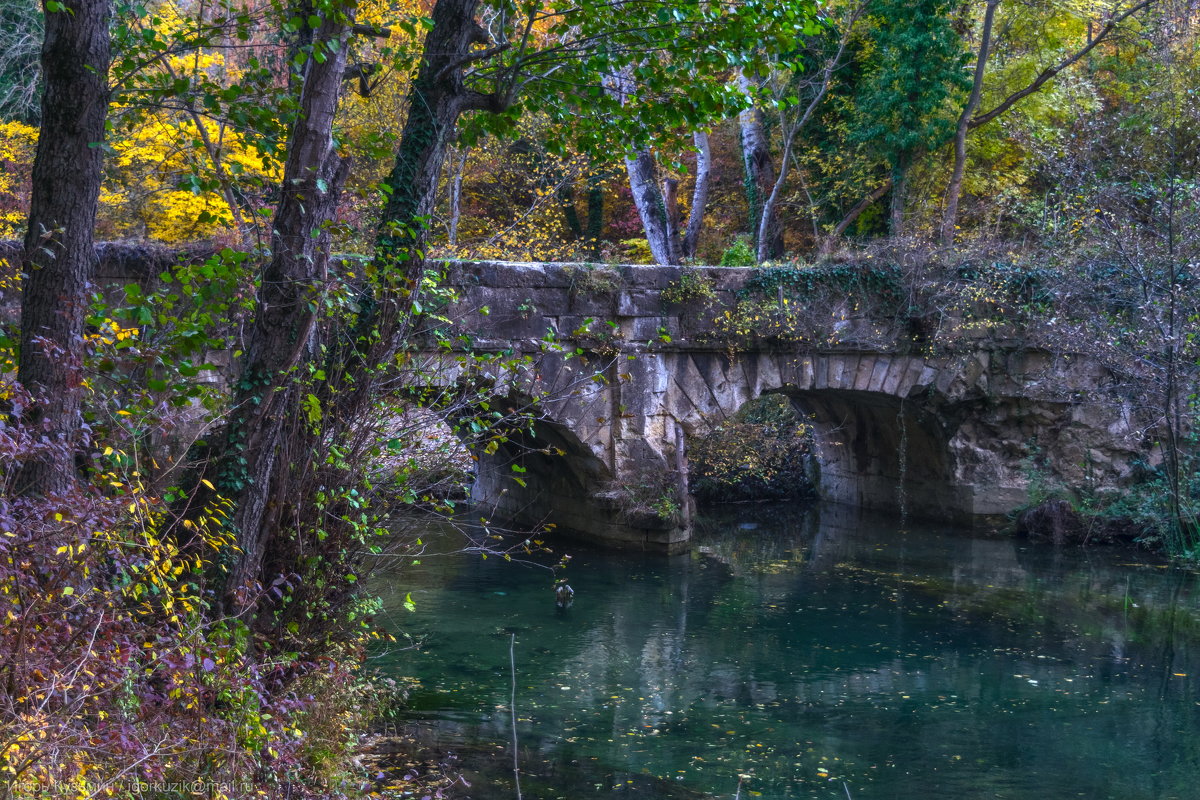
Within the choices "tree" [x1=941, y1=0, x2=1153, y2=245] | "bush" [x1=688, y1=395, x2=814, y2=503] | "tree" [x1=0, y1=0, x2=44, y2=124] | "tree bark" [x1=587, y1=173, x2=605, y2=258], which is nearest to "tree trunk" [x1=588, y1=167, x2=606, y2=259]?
"tree bark" [x1=587, y1=173, x2=605, y2=258]

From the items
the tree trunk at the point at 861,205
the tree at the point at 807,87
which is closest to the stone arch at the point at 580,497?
the tree at the point at 807,87

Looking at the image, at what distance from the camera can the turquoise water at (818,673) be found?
5.44 meters

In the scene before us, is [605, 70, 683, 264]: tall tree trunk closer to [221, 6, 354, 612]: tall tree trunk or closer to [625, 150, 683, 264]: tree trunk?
[625, 150, 683, 264]: tree trunk

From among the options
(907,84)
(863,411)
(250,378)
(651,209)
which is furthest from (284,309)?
(907,84)

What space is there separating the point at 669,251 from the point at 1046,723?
33.6ft

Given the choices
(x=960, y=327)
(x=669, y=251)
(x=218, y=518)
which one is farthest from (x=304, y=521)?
(x=669, y=251)

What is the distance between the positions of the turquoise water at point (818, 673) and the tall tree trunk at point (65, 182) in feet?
8.38

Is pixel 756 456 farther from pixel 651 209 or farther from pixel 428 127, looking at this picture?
pixel 428 127

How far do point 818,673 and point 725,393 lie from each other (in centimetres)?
488

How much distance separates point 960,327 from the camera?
40.9ft

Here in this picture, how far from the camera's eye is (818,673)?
730 centimetres

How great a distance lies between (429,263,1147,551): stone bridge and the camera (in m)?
10.8

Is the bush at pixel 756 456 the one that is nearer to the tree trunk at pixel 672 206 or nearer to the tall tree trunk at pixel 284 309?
the tree trunk at pixel 672 206

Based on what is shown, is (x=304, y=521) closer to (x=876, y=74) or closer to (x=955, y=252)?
(x=955, y=252)
